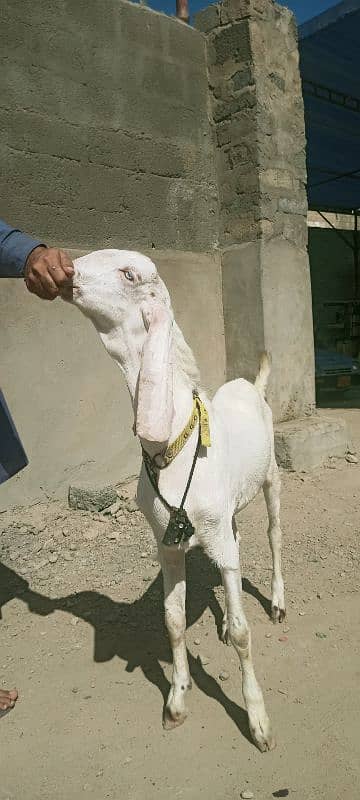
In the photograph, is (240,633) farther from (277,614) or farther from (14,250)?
(14,250)

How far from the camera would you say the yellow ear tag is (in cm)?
184

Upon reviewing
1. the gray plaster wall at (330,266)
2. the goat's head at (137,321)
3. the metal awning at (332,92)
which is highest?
the metal awning at (332,92)

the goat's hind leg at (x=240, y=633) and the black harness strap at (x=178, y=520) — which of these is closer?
the black harness strap at (x=178, y=520)

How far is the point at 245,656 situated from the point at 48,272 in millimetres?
1480

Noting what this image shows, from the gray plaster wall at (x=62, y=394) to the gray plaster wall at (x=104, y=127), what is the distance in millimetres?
468

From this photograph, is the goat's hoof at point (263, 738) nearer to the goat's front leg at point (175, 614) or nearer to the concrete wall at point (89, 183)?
the goat's front leg at point (175, 614)

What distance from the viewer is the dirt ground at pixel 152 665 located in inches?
71.6

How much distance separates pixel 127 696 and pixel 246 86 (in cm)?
459

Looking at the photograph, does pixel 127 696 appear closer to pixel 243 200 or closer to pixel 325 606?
pixel 325 606

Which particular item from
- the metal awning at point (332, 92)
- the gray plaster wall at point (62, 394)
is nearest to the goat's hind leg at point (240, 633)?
the gray plaster wall at point (62, 394)

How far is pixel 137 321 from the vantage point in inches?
67.4

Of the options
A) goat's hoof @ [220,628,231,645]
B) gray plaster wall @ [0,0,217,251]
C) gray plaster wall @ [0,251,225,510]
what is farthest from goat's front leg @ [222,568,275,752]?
gray plaster wall @ [0,0,217,251]

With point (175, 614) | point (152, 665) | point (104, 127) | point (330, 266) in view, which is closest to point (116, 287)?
point (175, 614)

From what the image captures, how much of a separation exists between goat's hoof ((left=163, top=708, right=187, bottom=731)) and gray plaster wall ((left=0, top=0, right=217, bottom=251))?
315 cm
